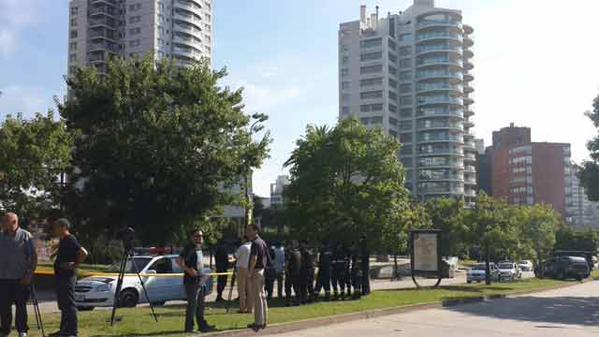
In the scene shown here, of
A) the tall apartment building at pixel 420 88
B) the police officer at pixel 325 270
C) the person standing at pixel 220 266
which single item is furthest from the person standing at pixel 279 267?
the tall apartment building at pixel 420 88

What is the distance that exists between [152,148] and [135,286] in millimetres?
10924

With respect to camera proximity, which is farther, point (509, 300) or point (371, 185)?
point (509, 300)

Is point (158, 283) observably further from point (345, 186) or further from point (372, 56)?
point (372, 56)

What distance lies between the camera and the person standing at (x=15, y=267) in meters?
10.8

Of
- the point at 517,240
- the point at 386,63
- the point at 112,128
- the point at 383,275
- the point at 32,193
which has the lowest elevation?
the point at 383,275

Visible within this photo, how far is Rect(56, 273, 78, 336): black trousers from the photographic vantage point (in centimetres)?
1087

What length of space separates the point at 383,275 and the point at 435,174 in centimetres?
8016

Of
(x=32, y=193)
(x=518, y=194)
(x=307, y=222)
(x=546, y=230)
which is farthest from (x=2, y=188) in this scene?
(x=518, y=194)

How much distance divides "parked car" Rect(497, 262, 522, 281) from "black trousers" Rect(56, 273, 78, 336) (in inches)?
1739

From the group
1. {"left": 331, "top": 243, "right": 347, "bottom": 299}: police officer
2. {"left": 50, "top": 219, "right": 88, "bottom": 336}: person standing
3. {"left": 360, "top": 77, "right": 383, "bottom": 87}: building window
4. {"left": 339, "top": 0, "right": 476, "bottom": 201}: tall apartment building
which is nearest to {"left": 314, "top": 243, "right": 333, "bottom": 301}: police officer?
{"left": 331, "top": 243, "right": 347, "bottom": 299}: police officer

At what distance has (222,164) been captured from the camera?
3052 cm

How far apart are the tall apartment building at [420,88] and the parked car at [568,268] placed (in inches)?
3306

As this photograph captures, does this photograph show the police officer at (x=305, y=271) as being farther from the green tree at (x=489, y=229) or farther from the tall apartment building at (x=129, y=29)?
the tall apartment building at (x=129, y=29)

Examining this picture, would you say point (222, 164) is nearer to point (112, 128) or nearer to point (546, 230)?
point (112, 128)
